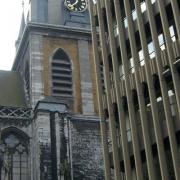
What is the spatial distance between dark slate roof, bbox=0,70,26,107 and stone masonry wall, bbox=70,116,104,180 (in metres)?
5.19

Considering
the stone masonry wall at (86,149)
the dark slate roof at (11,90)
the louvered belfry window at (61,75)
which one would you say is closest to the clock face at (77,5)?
the louvered belfry window at (61,75)

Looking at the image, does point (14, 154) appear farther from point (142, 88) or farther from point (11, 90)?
point (142, 88)

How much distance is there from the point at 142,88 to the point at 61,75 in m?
19.6

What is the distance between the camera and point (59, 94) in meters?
39.0

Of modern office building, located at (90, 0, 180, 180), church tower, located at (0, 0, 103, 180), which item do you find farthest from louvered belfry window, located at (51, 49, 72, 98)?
modern office building, located at (90, 0, 180, 180)

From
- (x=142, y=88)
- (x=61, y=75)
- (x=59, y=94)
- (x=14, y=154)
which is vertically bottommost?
(x=142, y=88)

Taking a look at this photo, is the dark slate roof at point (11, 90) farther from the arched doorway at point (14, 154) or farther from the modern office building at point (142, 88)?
the modern office building at point (142, 88)

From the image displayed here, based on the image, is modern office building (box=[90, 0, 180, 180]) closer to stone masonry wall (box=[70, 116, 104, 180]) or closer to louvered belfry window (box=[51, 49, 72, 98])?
stone masonry wall (box=[70, 116, 104, 180])

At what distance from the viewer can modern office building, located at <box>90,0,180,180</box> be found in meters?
19.0

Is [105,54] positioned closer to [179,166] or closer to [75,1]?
[179,166]

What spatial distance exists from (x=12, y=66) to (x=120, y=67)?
25.4m

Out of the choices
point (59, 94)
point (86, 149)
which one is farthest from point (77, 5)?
point (86, 149)

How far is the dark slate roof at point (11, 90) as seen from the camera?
39.6 metres

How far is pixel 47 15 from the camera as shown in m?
43.4
